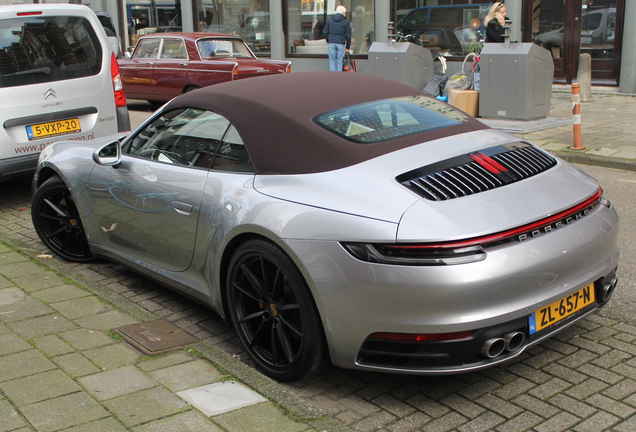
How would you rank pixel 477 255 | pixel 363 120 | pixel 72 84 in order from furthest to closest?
pixel 72 84
pixel 363 120
pixel 477 255

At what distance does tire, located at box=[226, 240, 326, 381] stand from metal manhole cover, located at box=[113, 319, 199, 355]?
37 cm

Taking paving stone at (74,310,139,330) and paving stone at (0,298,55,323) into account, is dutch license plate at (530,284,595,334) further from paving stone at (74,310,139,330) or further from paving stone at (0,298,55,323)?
paving stone at (0,298,55,323)

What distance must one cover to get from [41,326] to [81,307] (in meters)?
0.34

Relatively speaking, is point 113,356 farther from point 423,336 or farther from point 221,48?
point 221,48

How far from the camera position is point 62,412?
9.77ft

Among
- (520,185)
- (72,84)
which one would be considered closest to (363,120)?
(520,185)

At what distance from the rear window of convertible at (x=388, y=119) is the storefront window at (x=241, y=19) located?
57.5 ft

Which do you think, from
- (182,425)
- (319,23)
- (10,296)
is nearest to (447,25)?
(319,23)

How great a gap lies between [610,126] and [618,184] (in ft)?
12.2

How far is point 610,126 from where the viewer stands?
35.8 ft

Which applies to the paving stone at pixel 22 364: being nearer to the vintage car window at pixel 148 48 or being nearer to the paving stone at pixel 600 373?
the paving stone at pixel 600 373

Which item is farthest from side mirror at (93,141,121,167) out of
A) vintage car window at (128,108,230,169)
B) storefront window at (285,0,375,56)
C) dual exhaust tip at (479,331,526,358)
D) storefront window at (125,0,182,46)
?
storefront window at (125,0,182,46)

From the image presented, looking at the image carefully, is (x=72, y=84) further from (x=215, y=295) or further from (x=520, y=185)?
(x=520, y=185)

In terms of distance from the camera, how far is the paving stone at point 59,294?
447 cm
